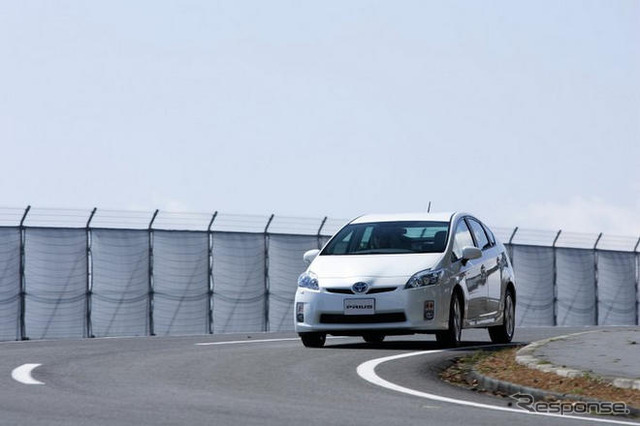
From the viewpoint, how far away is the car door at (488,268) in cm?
1716

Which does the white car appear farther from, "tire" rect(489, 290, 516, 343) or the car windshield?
"tire" rect(489, 290, 516, 343)

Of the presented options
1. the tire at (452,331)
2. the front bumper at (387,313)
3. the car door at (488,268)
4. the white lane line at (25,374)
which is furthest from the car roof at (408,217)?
the white lane line at (25,374)

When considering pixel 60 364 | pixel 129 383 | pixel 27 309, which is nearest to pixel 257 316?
pixel 27 309

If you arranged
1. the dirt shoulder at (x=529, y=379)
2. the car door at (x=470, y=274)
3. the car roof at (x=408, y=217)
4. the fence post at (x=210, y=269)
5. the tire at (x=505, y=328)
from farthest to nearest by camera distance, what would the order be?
the fence post at (x=210, y=269)
the tire at (x=505, y=328)
the car roof at (x=408, y=217)
the car door at (x=470, y=274)
the dirt shoulder at (x=529, y=379)

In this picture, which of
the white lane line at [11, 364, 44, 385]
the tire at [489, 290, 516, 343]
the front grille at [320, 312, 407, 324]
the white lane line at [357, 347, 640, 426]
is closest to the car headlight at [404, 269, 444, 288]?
the front grille at [320, 312, 407, 324]

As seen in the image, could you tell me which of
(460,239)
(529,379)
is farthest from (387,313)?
(529,379)

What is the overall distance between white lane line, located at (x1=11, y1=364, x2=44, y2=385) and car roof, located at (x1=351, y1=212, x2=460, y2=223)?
546 centimetres

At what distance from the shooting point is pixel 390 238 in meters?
16.6

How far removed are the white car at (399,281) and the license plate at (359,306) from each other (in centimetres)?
1

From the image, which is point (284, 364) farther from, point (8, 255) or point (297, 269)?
point (297, 269)

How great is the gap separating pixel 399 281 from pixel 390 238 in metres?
1.29

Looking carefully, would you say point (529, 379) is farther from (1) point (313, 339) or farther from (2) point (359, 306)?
(1) point (313, 339)

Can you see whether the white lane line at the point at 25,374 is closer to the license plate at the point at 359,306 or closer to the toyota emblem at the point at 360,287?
the license plate at the point at 359,306

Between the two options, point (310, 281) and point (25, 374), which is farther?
point (310, 281)
